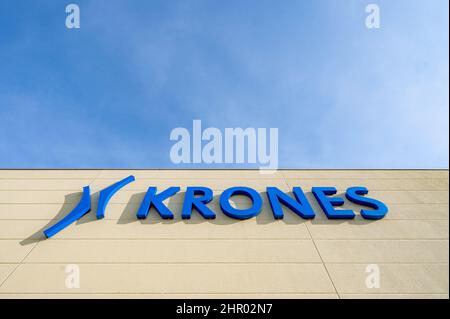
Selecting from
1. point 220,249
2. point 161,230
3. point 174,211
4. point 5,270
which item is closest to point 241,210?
point 220,249

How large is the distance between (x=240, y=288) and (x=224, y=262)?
73cm

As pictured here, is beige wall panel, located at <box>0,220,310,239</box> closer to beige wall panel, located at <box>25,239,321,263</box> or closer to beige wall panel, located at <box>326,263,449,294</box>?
beige wall panel, located at <box>25,239,321,263</box>

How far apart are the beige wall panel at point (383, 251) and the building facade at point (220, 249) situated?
0.02 metres

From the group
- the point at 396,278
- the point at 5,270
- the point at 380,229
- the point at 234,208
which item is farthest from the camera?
the point at 234,208

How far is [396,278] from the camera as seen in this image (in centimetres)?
550

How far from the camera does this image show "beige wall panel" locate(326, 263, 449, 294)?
17.2 feet

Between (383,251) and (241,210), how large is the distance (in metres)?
3.28

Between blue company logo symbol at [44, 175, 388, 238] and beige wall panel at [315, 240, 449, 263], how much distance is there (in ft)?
2.91

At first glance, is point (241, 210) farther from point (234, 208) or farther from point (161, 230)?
point (161, 230)
